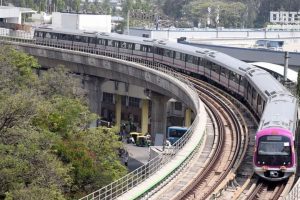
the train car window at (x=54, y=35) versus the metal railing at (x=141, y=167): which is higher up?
the train car window at (x=54, y=35)

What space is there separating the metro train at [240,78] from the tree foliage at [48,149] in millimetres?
7865

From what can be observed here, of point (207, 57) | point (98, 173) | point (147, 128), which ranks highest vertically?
point (207, 57)

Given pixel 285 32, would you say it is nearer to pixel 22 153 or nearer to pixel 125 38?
pixel 125 38

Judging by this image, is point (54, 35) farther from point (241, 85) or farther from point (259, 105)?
point (259, 105)

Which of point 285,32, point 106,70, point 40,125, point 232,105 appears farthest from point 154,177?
point 285,32

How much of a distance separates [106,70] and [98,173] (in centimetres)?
3495

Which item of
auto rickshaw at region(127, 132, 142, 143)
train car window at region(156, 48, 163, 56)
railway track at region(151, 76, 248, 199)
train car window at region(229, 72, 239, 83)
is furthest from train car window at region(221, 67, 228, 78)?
auto rickshaw at region(127, 132, 142, 143)

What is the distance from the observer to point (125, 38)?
68750mm

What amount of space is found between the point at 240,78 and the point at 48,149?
64.4 ft

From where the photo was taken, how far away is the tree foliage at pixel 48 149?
27344 mm

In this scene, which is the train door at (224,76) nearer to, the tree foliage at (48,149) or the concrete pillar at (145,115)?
the tree foliage at (48,149)

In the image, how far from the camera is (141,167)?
2741 centimetres

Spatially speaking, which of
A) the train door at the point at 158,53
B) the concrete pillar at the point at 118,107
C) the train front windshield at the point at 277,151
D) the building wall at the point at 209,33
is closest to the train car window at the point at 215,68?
the train door at the point at 158,53

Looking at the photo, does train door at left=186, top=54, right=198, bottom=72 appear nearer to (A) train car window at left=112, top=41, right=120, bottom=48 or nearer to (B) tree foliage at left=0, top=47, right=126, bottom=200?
(A) train car window at left=112, top=41, right=120, bottom=48
